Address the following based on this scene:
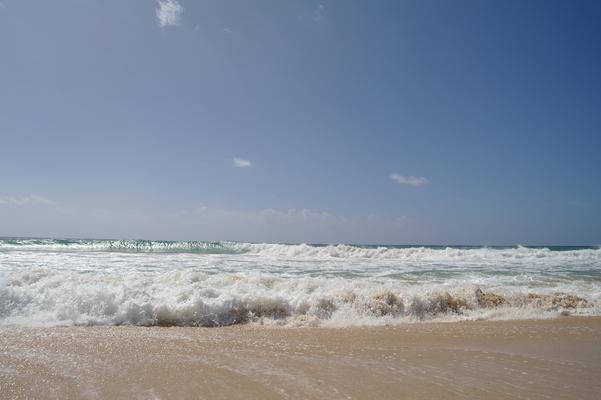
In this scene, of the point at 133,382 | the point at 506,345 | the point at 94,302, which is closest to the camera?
the point at 133,382

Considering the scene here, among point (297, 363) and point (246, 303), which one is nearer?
point (297, 363)

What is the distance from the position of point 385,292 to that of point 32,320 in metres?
7.24

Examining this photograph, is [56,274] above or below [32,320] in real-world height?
above

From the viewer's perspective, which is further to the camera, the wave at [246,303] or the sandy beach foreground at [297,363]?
the wave at [246,303]

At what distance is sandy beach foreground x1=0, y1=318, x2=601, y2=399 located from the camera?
3473 millimetres

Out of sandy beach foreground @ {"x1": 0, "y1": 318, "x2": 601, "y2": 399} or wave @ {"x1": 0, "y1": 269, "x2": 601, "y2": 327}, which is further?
wave @ {"x1": 0, "y1": 269, "x2": 601, "y2": 327}

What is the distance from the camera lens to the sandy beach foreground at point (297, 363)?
11.4 ft

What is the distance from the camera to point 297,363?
14.1ft

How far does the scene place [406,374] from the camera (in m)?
3.98

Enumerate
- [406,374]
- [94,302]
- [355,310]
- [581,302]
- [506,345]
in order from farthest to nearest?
[581,302]
[355,310]
[94,302]
[506,345]
[406,374]

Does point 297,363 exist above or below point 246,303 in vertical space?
below

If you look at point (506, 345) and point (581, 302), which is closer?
point (506, 345)

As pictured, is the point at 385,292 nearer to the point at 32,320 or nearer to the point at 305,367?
the point at 305,367

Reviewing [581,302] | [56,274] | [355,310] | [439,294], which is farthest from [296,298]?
[581,302]
